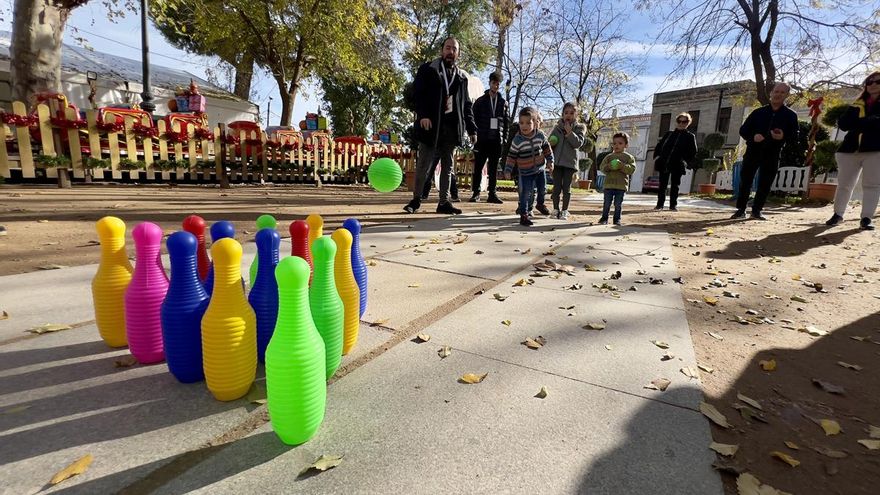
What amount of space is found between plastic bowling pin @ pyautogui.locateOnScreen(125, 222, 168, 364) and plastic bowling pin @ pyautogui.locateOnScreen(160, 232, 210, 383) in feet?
0.36

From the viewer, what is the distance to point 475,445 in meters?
1.17

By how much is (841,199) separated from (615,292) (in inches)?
257

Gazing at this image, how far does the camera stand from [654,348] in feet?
6.26

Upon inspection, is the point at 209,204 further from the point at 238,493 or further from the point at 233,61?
the point at 233,61

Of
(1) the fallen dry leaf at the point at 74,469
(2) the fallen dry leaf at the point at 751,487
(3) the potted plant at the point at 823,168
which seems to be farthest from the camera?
(3) the potted plant at the point at 823,168

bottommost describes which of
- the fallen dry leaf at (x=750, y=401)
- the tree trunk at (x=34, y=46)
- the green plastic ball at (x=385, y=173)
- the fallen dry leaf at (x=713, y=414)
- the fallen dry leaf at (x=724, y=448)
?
the fallen dry leaf at (x=750, y=401)

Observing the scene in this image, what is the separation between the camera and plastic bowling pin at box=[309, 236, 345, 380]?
1.30 metres

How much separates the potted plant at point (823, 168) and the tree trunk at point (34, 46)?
19.4 metres

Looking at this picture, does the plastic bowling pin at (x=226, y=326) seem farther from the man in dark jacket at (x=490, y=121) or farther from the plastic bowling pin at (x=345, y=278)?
the man in dark jacket at (x=490, y=121)

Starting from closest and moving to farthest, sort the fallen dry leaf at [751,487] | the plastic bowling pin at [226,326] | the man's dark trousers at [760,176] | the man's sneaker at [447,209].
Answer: the fallen dry leaf at [751,487]
the plastic bowling pin at [226,326]
the man's sneaker at [447,209]
the man's dark trousers at [760,176]

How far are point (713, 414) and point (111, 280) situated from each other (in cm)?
216

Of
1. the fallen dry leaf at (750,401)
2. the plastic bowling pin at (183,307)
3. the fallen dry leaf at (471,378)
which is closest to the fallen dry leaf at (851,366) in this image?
the fallen dry leaf at (750,401)

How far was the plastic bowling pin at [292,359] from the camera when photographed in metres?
1.05

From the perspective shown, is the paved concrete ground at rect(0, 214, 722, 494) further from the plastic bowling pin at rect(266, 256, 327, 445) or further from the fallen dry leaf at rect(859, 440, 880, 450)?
the fallen dry leaf at rect(859, 440, 880, 450)
